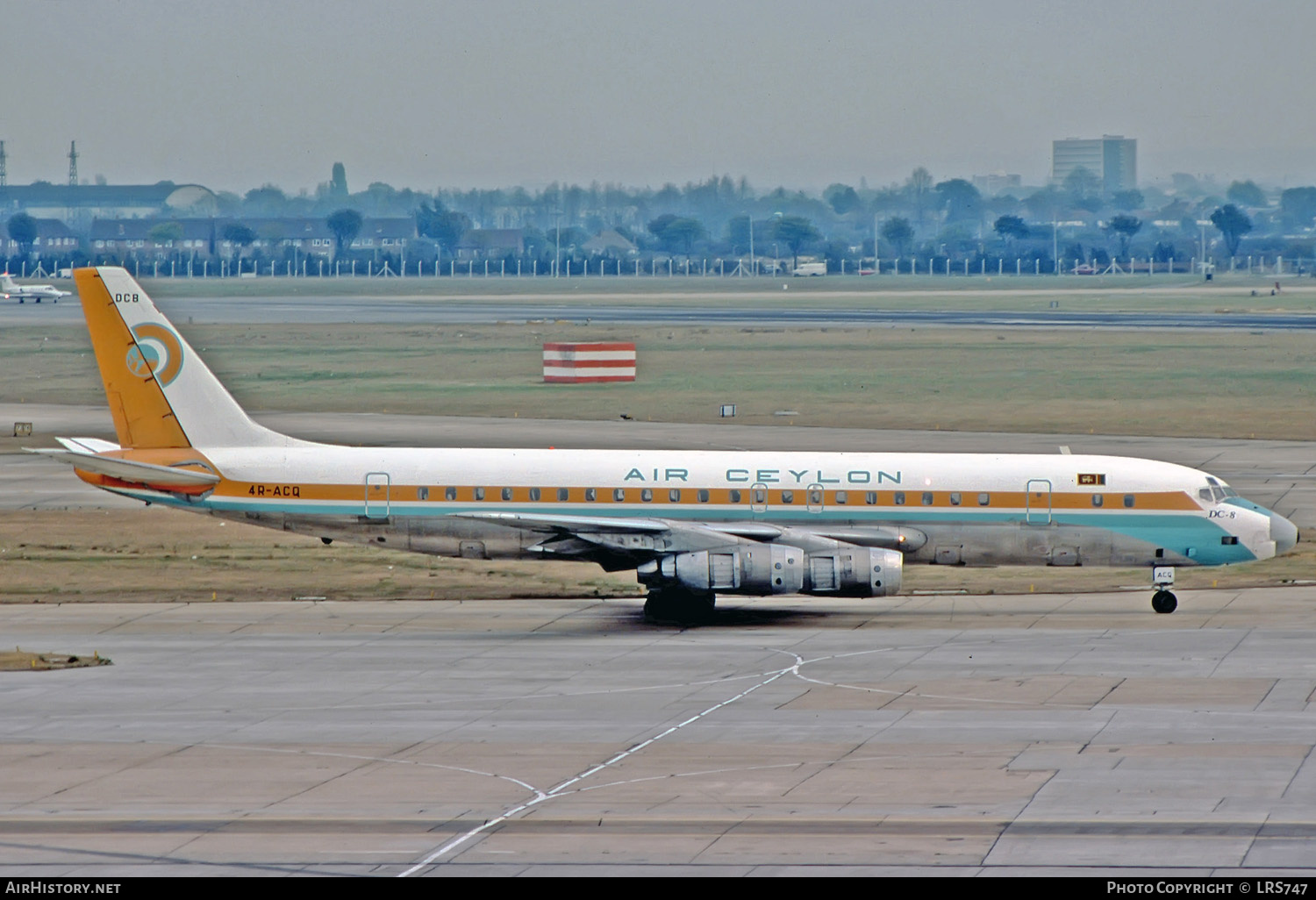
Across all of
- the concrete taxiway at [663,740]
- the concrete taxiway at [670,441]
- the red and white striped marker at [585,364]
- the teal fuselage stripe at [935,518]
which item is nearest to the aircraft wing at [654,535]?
the teal fuselage stripe at [935,518]

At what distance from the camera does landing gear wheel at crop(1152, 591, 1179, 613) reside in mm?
42094

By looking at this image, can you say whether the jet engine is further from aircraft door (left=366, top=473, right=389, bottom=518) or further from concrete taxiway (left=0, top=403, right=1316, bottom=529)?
concrete taxiway (left=0, top=403, right=1316, bottom=529)

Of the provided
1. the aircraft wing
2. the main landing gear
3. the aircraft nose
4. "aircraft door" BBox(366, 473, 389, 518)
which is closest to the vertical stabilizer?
"aircraft door" BBox(366, 473, 389, 518)

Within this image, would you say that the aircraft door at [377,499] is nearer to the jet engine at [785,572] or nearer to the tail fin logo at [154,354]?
the tail fin logo at [154,354]

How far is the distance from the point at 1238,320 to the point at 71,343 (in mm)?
104486

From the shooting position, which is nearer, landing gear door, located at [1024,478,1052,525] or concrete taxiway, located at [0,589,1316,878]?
concrete taxiway, located at [0,589,1316,878]

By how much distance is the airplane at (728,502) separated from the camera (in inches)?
1663

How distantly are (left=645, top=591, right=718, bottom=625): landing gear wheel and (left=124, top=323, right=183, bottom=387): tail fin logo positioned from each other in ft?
43.6

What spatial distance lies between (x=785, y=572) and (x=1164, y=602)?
31.1ft

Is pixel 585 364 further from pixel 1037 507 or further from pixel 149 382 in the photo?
pixel 1037 507

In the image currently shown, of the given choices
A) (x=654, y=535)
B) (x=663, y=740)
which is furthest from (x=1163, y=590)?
(x=663, y=740)

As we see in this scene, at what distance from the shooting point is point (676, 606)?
139 feet

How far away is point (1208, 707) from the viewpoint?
3152 centimetres

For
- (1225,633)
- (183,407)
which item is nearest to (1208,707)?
(1225,633)
